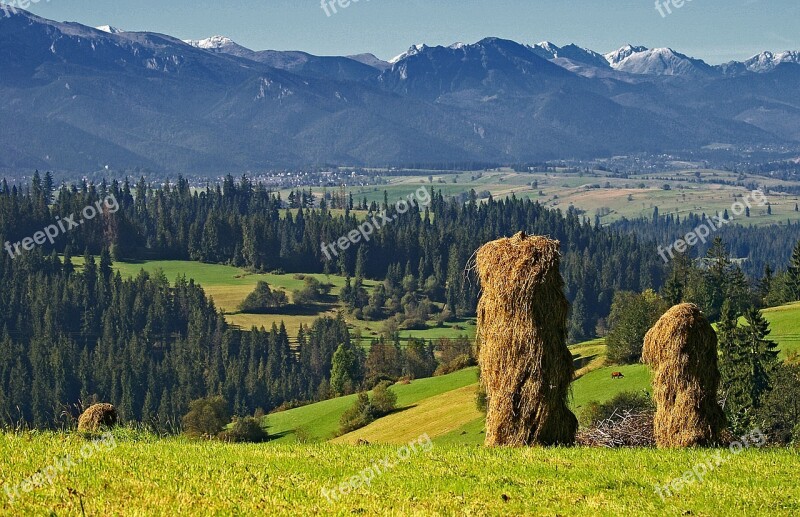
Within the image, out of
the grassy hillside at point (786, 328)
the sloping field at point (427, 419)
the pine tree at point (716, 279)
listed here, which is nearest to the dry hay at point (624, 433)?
the sloping field at point (427, 419)

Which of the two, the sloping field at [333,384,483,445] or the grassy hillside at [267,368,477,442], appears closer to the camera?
the sloping field at [333,384,483,445]

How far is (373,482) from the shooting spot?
56.1ft

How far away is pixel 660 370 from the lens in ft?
89.2

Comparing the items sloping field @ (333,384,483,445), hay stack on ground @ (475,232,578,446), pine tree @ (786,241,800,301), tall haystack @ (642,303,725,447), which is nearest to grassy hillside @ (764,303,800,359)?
sloping field @ (333,384,483,445)

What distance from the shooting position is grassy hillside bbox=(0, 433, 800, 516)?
15055 millimetres

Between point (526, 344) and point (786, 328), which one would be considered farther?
point (786, 328)

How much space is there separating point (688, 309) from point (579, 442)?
4928 mm

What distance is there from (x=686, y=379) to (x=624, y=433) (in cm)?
320

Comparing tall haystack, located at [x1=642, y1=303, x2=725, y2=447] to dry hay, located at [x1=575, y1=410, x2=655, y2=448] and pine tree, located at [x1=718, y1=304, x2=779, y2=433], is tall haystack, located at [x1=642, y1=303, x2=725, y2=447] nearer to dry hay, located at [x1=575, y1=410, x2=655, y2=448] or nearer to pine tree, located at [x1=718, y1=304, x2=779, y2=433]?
dry hay, located at [x1=575, y1=410, x2=655, y2=448]

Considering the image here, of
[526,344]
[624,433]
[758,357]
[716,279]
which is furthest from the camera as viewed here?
[716,279]

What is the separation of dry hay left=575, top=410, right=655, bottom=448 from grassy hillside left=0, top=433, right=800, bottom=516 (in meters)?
6.41

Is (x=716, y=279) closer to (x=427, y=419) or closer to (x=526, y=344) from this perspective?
(x=427, y=419)

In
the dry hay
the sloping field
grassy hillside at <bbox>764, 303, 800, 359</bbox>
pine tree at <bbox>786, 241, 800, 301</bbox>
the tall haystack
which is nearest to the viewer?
the tall haystack

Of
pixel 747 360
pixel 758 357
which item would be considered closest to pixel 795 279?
pixel 758 357
